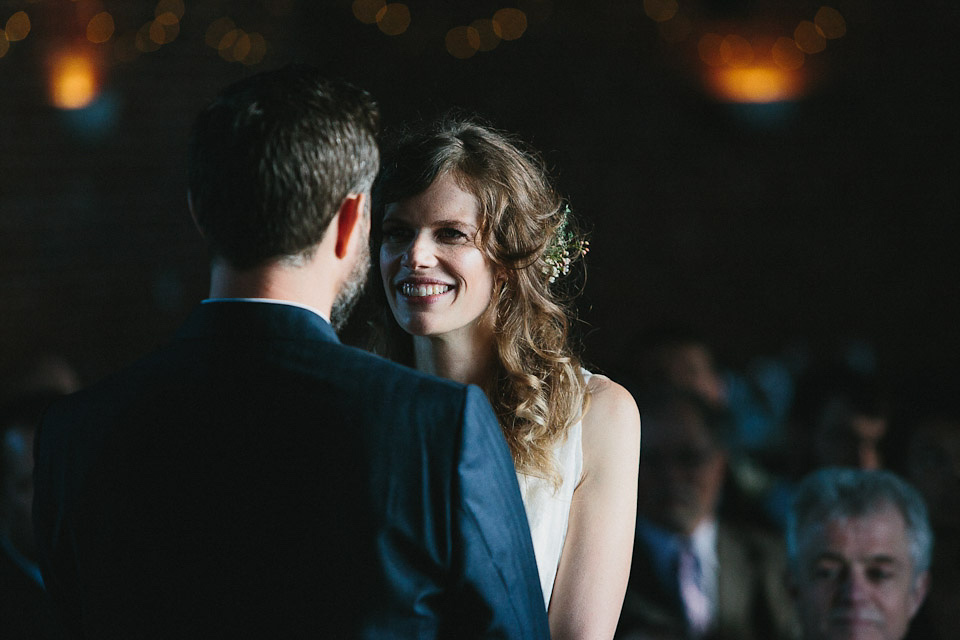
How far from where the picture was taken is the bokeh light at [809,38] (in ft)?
20.8

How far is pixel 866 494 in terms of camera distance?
8.50 feet

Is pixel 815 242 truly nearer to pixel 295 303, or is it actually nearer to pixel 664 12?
pixel 664 12

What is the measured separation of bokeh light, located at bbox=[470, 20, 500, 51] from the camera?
6.32 m

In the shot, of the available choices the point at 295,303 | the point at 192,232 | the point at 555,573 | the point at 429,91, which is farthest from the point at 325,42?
the point at 295,303

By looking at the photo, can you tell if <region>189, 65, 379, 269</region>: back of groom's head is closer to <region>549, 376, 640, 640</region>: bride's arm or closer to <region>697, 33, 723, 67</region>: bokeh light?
<region>549, 376, 640, 640</region>: bride's arm

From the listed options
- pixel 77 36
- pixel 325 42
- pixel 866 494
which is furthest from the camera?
pixel 325 42

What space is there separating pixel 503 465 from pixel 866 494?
167 centimetres

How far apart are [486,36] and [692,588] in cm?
409

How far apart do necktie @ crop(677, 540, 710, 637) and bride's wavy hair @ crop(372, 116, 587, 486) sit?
4.10ft

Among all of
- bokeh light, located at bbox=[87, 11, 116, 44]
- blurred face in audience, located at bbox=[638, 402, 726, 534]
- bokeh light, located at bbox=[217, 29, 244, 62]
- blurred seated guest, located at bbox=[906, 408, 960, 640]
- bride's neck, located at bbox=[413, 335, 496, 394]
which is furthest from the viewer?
bokeh light, located at bbox=[217, 29, 244, 62]

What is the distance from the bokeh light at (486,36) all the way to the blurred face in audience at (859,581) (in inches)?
173

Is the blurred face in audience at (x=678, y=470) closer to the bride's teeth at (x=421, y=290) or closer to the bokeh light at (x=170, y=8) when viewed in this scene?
the bride's teeth at (x=421, y=290)

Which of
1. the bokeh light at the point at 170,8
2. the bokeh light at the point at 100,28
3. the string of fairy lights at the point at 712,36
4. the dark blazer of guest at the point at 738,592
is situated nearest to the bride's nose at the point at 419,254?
the dark blazer of guest at the point at 738,592

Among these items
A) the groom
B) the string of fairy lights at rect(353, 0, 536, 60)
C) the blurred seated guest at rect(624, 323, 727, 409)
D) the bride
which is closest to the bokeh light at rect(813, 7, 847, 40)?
the string of fairy lights at rect(353, 0, 536, 60)
